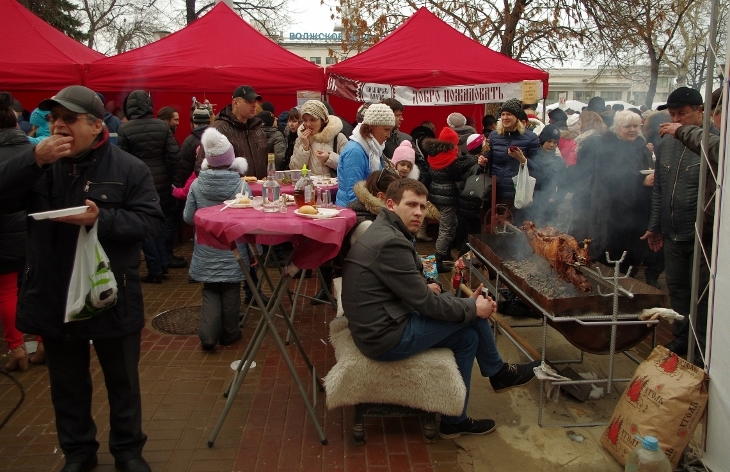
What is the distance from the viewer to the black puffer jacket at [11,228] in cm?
416

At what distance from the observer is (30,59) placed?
27.8 ft

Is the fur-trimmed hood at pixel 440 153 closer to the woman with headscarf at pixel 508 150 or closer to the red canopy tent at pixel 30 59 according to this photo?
the woman with headscarf at pixel 508 150

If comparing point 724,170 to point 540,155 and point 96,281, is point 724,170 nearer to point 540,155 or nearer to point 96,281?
point 96,281

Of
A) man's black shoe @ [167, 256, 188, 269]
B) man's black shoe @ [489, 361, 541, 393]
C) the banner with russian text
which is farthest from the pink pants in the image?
the banner with russian text

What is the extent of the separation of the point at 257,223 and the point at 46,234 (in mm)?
1073

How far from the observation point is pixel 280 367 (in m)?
4.63

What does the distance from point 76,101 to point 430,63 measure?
7472 millimetres

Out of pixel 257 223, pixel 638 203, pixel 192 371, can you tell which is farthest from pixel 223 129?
pixel 638 203

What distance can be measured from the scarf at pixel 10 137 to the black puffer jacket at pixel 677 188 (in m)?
5.09

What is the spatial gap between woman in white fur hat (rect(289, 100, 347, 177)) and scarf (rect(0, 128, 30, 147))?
121 inches

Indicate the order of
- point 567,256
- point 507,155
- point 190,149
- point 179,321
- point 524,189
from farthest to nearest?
point 190,149, point 507,155, point 524,189, point 179,321, point 567,256

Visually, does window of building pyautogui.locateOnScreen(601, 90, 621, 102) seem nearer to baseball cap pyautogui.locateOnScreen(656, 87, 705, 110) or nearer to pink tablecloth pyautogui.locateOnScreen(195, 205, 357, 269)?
baseball cap pyautogui.locateOnScreen(656, 87, 705, 110)

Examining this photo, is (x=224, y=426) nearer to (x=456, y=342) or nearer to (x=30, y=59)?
(x=456, y=342)

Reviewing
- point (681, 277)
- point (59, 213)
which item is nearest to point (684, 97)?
point (681, 277)
